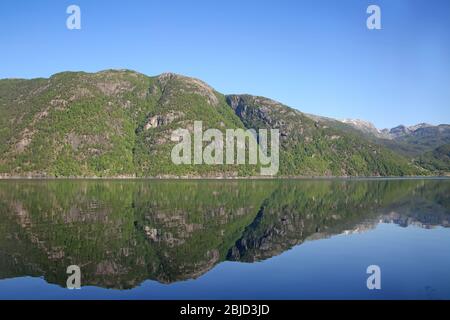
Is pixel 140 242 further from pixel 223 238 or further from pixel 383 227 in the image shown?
pixel 383 227

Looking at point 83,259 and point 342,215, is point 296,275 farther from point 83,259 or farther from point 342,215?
point 342,215

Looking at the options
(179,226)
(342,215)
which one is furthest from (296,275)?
(342,215)

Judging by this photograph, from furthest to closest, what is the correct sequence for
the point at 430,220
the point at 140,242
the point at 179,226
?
the point at 430,220
the point at 179,226
the point at 140,242

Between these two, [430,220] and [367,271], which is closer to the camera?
[367,271]
